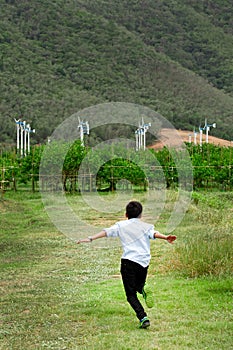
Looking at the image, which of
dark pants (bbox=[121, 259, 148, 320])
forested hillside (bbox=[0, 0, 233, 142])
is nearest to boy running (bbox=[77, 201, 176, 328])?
dark pants (bbox=[121, 259, 148, 320])

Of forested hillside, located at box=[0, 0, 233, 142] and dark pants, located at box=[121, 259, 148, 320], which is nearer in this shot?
dark pants, located at box=[121, 259, 148, 320]

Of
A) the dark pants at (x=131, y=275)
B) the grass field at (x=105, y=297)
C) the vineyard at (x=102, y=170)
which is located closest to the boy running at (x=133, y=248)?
the dark pants at (x=131, y=275)

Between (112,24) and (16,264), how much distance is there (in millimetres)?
68444

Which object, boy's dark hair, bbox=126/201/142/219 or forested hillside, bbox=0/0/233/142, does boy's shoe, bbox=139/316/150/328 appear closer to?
boy's dark hair, bbox=126/201/142/219

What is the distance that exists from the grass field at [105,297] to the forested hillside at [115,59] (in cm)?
3650

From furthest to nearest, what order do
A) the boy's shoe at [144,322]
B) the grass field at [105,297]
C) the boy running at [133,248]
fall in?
1. the boy running at [133,248]
2. the boy's shoe at [144,322]
3. the grass field at [105,297]

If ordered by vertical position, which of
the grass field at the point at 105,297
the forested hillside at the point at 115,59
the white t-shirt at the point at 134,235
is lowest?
the grass field at the point at 105,297

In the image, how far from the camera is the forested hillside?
182 ft

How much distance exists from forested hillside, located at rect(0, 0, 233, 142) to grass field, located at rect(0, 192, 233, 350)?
120 feet

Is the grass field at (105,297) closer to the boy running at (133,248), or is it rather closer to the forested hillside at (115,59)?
the boy running at (133,248)

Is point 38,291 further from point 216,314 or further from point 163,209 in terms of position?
point 163,209

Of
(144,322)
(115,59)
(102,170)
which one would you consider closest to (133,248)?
(144,322)

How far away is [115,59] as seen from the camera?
68438mm

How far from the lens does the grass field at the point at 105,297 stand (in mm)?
5570
